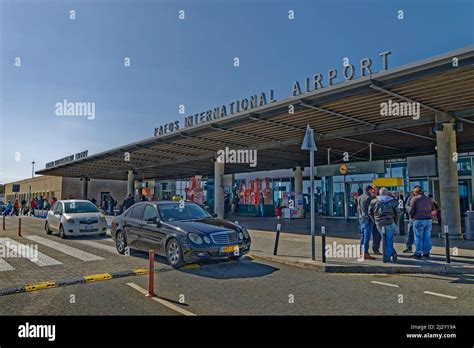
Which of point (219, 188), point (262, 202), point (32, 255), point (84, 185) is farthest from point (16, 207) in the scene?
point (32, 255)

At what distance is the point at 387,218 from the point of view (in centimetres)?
895

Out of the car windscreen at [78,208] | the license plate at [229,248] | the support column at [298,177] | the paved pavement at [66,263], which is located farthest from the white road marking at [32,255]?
the support column at [298,177]

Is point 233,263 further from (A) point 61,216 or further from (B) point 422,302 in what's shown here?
(A) point 61,216

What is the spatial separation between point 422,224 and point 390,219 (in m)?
1.07

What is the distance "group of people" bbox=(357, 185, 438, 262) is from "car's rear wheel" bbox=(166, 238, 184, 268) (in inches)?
180

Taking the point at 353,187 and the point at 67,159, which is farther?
the point at 67,159

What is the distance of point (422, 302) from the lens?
5.68 metres

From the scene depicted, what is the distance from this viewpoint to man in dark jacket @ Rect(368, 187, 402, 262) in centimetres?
881

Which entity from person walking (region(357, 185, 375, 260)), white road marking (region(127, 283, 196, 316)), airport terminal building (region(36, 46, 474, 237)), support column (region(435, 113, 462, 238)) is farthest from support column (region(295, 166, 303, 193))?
white road marking (region(127, 283, 196, 316))

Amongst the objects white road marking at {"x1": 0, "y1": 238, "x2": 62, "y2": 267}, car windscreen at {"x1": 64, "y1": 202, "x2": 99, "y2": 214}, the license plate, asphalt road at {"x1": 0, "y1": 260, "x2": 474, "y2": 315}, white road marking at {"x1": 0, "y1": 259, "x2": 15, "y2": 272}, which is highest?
car windscreen at {"x1": 64, "y1": 202, "x2": 99, "y2": 214}

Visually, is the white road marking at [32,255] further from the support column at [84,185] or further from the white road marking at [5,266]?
the support column at [84,185]

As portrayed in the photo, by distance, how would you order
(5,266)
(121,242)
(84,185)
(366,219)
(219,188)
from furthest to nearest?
1. (84,185)
2. (219,188)
3. (121,242)
4. (366,219)
5. (5,266)

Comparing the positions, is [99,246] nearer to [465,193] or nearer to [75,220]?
[75,220]

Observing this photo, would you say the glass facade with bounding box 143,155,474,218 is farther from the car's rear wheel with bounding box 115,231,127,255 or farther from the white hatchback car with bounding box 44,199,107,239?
the car's rear wheel with bounding box 115,231,127,255
